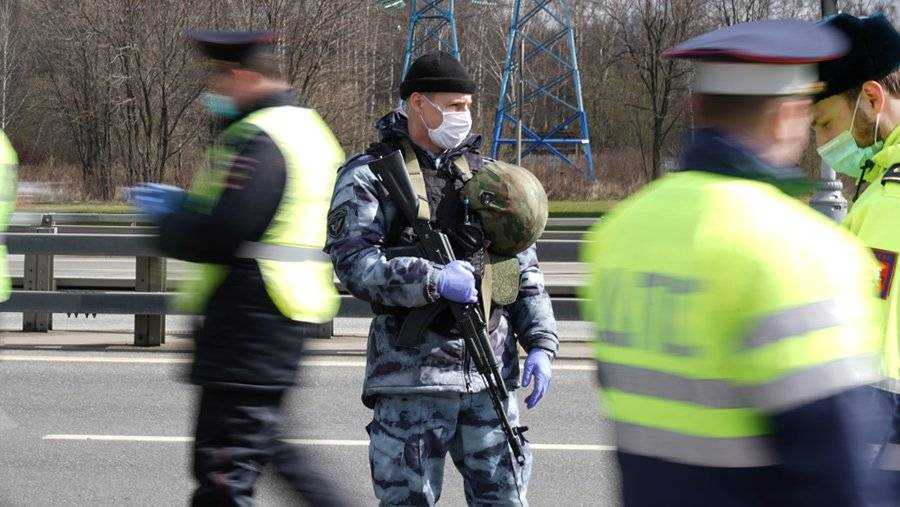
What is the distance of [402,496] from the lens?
12.0 ft

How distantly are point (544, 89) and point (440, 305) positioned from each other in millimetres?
35118

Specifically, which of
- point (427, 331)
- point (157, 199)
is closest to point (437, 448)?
point (427, 331)

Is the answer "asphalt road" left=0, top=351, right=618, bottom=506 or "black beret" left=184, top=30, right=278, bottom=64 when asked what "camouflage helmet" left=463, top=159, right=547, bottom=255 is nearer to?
"black beret" left=184, top=30, right=278, bottom=64

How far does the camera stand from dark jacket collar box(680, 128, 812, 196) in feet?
6.07

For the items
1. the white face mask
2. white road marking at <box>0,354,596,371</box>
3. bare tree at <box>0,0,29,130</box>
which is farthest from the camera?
bare tree at <box>0,0,29,130</box>

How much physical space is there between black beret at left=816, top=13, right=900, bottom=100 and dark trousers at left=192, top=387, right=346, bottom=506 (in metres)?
1.71

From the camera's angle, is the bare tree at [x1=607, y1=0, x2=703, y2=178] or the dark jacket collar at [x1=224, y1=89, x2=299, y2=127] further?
the bare tree at [x1=607, y1=0, x2=703, y2=178]

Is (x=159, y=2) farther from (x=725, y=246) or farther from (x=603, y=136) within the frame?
(x=725, y=246)

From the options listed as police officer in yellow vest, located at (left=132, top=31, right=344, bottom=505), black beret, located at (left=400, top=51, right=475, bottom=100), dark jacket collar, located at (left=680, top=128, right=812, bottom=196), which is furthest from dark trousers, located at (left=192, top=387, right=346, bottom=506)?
dark jacket collar, located at (left=680, top=128, right=812, bottom=196)

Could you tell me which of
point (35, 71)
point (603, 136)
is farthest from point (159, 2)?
A: point (603, 136)

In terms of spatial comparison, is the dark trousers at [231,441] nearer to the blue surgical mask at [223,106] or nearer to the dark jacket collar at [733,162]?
the blue surgical mask at [223,106]

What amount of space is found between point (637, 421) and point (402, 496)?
1.81 metres

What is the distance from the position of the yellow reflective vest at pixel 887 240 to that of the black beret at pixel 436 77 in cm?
132

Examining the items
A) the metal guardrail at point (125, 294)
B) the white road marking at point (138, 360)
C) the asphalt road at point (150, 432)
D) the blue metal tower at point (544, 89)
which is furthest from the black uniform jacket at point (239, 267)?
the blue metal tower at point (544, 89)
